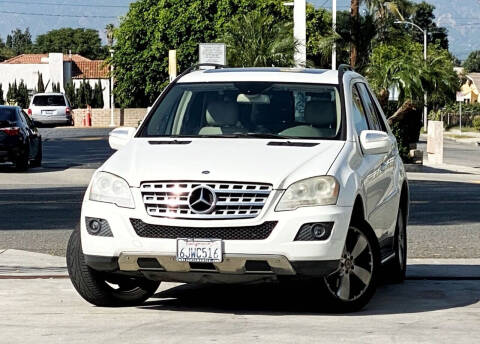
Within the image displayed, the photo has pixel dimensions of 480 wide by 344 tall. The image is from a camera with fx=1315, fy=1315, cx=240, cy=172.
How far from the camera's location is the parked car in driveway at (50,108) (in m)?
67.2

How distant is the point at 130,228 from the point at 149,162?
55cm

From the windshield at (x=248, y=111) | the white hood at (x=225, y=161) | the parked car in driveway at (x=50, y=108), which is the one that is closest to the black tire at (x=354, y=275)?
the white hood at (x=225, y=161)

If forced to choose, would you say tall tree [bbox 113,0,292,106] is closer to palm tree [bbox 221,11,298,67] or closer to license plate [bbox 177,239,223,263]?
palm tree [bbox 221,11,298,67]

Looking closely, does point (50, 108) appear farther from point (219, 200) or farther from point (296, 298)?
point (219, 200)

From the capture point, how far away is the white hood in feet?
29.0

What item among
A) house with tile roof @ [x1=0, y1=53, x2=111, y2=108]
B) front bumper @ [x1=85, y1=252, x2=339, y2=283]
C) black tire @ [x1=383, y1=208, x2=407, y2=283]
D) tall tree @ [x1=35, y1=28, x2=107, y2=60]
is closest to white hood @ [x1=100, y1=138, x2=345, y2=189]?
front bumper @ [x1=85, y1=252, x2=339, y2=283]

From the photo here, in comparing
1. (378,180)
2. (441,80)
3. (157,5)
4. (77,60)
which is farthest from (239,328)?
(77,60)

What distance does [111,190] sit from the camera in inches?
358

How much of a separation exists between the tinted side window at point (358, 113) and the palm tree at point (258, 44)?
33228 mm

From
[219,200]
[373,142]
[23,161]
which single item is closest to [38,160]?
[23,161]

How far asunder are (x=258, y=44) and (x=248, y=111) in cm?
3654

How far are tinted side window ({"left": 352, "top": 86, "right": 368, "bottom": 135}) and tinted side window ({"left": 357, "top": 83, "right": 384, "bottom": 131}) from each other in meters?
0.16

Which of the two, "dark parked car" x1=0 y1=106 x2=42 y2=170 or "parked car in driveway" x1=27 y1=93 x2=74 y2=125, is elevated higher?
"dark parked car" x1=0 y1=106 x2=42 y2=170

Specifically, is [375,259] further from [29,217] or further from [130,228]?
[29,217]
